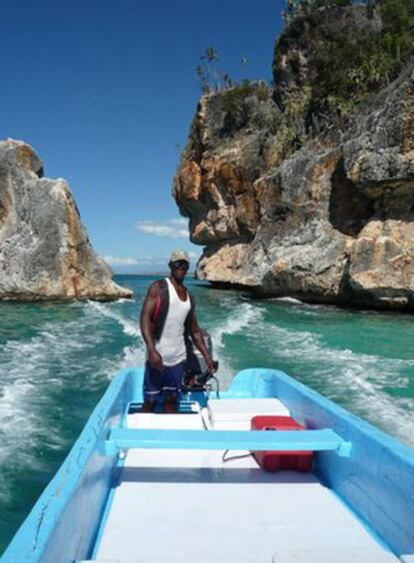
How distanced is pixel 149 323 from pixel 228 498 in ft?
6.27

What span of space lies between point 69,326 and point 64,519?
14803 mm

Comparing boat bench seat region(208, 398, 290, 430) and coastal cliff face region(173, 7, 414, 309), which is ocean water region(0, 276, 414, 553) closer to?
boat bench seat region(208, 398, 290, 430)

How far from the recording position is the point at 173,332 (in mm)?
4797

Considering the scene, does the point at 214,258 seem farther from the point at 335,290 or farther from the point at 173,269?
the point at 173,269

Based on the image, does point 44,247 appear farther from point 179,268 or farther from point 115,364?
point 179,268

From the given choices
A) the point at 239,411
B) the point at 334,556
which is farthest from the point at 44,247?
the point at 334,556

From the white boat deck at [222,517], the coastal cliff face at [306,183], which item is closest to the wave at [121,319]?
the coastal cliff face at [306,183]

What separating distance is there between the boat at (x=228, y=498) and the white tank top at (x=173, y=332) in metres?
0.90

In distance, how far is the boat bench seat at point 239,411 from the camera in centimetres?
433

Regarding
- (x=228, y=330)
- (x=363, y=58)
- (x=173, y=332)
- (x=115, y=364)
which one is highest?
(x=363, y=58)

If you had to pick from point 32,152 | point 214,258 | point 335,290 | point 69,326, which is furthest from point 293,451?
point 214,258

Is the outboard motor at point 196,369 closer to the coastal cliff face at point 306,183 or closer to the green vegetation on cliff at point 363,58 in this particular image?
the coastal cliff face at point 306,183

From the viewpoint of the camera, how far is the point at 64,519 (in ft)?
7.20

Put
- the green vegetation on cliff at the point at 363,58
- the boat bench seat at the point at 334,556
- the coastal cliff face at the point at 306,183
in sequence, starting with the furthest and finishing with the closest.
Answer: the green vegetation on cliff at the point at 363,58, the coastal cliff face at the point at 306,183, the boat bench seat at the point at 334,556
